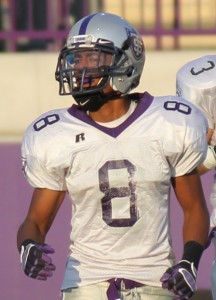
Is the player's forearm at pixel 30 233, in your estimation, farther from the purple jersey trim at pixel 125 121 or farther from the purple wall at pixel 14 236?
the purple wall at pixel 14 236

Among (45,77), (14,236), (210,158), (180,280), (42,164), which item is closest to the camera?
(180,280)

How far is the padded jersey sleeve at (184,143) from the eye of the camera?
4883 millimetres

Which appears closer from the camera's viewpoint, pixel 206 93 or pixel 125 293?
pixel 125 293

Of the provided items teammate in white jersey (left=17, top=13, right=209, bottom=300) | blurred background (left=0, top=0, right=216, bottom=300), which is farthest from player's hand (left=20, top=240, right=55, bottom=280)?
blurred background (left=0, top=0, right=216, bottom=300)

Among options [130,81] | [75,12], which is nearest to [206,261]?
[75,12]

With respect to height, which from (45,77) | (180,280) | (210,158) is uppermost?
(180,280)

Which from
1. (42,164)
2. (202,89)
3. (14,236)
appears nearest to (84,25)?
(42,164)

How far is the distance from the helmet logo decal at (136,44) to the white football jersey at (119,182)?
268 mm

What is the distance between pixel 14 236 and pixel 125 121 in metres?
3.04

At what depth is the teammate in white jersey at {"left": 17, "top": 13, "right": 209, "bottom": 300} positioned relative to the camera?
4844mm

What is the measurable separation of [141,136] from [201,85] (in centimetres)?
135

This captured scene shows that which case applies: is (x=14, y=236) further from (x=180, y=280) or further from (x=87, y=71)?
(x=180, y=280)

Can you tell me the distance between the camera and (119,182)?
15.9 feet

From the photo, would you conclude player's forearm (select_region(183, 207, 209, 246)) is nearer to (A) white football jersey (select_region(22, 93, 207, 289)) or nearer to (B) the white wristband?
(A) white football jersey (select_region(22, 93, 207, 289))
